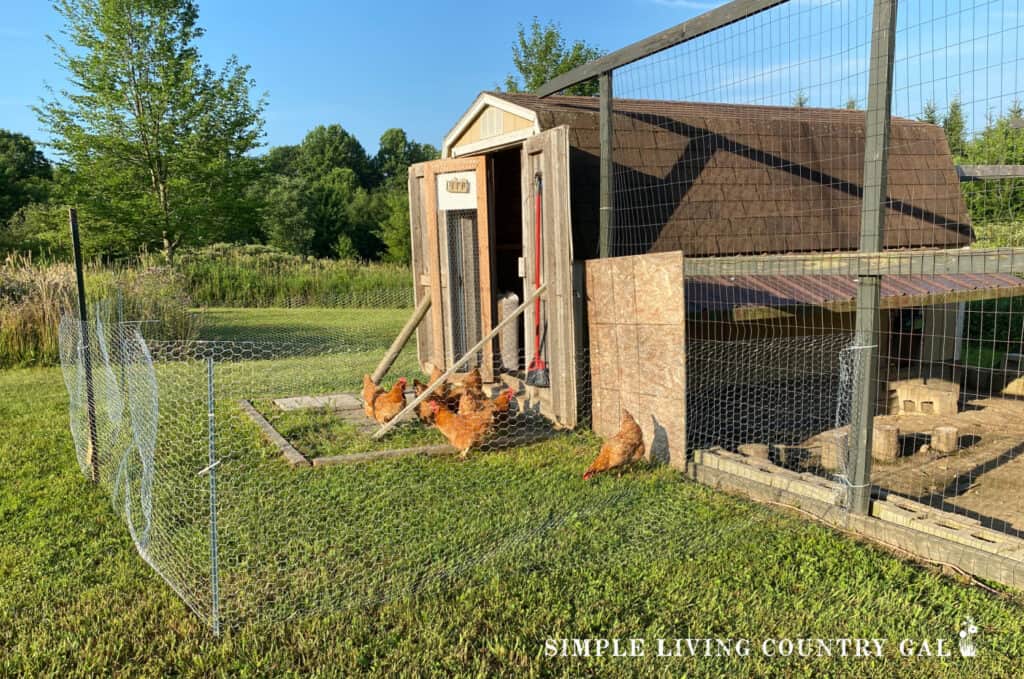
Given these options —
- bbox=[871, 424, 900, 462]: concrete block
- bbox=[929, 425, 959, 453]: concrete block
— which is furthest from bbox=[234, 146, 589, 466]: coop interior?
bbox=[929, 425, 959, 453]: concrete block

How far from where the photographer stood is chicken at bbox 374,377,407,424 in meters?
6.30

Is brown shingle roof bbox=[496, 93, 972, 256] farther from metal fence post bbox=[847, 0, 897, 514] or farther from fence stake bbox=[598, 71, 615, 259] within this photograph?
metal fence post bbox=[847, 0, 897, 514]

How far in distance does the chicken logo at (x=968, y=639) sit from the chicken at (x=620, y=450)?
2.31m

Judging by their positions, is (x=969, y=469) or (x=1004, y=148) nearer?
(x=1004, y=148)

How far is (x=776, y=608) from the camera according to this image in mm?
3174

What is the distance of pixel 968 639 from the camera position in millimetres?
2943

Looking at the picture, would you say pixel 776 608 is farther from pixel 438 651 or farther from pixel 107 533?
pixel 107 533

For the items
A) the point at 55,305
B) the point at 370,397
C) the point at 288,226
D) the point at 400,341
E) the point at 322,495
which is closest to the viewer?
the point at 322,495

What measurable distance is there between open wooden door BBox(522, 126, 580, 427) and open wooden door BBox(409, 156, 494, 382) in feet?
3.08

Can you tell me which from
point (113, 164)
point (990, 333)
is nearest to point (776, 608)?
point (990, 333)

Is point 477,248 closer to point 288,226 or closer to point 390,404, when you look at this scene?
point 390,404

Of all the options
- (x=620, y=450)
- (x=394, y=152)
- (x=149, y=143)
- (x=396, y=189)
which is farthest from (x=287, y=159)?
(x=620, y=450)

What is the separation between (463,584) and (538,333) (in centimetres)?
362

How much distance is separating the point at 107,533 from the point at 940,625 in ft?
14.3
